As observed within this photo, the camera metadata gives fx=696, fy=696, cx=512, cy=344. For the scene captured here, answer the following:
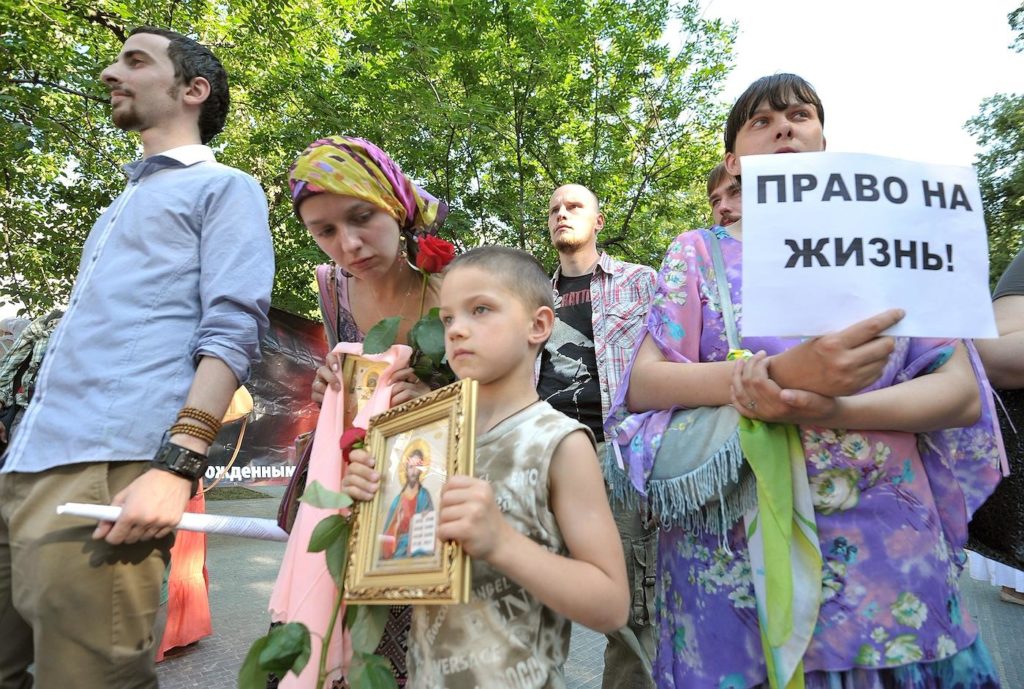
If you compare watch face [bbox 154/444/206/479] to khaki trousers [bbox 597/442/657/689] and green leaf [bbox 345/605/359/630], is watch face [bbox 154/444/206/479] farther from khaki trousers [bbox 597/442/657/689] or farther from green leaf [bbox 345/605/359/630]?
khaki trousers [bbox 597/442/657/689]

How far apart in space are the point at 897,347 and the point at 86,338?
1854mm

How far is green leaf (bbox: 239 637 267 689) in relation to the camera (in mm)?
1251

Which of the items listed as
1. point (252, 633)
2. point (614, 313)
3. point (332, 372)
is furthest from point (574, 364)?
point (252, 633)

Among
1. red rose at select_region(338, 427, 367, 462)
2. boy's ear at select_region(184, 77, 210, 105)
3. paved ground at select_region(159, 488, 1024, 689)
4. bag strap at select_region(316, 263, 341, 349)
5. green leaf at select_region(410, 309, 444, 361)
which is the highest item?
boy's ear at select_region(184, 77, 210, 105)

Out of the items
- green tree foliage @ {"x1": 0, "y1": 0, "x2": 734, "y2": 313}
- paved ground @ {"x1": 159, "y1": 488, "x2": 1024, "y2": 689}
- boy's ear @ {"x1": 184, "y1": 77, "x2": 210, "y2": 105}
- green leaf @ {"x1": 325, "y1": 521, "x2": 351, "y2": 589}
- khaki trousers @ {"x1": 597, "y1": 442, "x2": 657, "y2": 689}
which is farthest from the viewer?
green tree foliage @ {"x1": 0, "y1": 0, "x2": 734, "y2": 313}

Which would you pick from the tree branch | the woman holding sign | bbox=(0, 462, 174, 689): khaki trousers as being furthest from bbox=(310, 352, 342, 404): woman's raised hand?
the tree branch

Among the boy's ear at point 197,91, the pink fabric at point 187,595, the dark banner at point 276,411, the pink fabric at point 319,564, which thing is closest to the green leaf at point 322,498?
the pink fabric at point 319,564

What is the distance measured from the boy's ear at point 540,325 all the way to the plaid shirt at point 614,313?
166 cm

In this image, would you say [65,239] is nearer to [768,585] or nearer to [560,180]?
[560,180]

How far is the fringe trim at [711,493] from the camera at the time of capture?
1296 millimetres

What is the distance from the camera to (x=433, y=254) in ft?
5.80

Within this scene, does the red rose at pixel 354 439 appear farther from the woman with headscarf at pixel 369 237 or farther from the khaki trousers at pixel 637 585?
the khaki trousers at pixel 637 585

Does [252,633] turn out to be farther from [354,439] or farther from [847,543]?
[847,543]

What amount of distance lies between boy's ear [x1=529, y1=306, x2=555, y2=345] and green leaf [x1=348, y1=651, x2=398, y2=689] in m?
0.69
